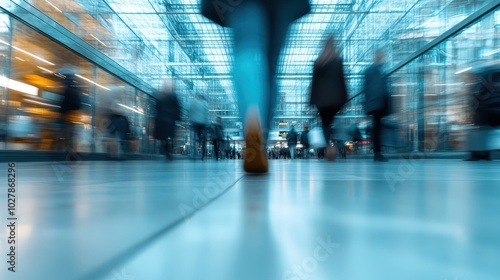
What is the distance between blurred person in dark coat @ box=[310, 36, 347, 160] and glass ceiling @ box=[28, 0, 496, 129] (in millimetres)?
1949

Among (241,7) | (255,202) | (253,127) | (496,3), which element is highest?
(496,3)

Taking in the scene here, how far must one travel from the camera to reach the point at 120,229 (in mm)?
425

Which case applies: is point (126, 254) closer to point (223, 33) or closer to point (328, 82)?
point (328, 82)

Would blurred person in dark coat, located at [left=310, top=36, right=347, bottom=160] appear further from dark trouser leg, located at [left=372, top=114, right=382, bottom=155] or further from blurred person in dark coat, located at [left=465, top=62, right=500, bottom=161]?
blurred person in dark coat, located at [left=465, top=62, right=500, bottom=161]

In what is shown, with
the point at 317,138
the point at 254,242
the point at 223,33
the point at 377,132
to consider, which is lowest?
the point at 254,242

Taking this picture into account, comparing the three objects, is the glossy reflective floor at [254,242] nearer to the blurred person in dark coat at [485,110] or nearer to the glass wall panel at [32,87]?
the blurred person in dark coat at [485,110]

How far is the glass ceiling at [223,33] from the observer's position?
23.1ft

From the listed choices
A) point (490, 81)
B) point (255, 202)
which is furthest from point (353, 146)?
point (255, 202)

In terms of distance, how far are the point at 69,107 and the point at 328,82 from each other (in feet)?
10.6

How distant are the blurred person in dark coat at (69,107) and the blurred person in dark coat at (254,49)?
329 centimetres

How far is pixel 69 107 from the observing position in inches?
178

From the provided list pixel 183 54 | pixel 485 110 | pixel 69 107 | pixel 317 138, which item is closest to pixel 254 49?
pixel 485 110

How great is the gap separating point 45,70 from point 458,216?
5.35 metres

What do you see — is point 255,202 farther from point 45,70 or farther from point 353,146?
point 353,146
